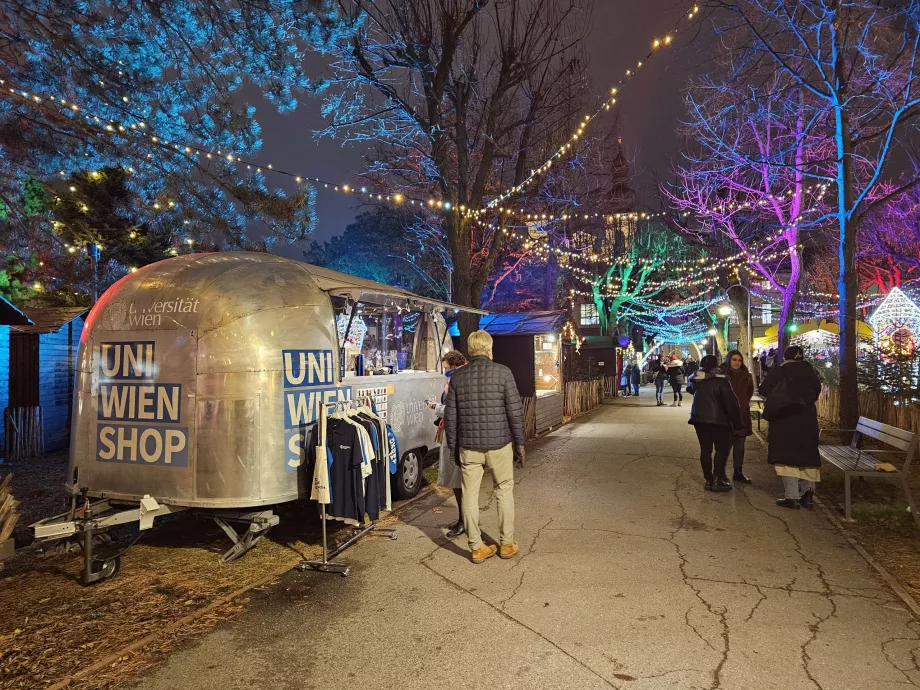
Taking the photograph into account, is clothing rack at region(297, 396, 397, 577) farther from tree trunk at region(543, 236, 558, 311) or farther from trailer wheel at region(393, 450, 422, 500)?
tree trunk at region(543, 236, 558, 311)

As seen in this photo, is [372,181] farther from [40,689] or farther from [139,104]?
[40,689]

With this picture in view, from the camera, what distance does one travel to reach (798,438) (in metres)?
6.83

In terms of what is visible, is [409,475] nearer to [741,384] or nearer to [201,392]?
[201,392]

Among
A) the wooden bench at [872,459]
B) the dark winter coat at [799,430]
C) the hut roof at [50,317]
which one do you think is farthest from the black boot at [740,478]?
the hut roof at [50,317]

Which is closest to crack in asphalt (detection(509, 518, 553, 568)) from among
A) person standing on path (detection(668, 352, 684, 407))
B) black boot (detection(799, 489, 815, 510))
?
black boot (detection(799, 489, 815, 510))

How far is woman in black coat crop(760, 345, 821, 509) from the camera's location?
22.4 feet

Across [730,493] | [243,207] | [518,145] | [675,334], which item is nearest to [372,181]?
[518,145]

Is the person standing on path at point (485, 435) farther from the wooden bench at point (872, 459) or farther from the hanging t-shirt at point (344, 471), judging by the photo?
the wooden bench at point (872, 459)

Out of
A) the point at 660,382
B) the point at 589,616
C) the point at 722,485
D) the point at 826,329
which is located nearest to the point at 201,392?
the point at 589,616

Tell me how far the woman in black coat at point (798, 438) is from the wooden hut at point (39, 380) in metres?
Answer: 12.4

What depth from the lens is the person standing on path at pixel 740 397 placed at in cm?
838

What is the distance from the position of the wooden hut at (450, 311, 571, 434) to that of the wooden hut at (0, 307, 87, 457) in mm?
9272

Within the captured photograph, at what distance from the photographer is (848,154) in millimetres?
10445

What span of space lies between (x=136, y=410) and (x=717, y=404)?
21.8 feet
